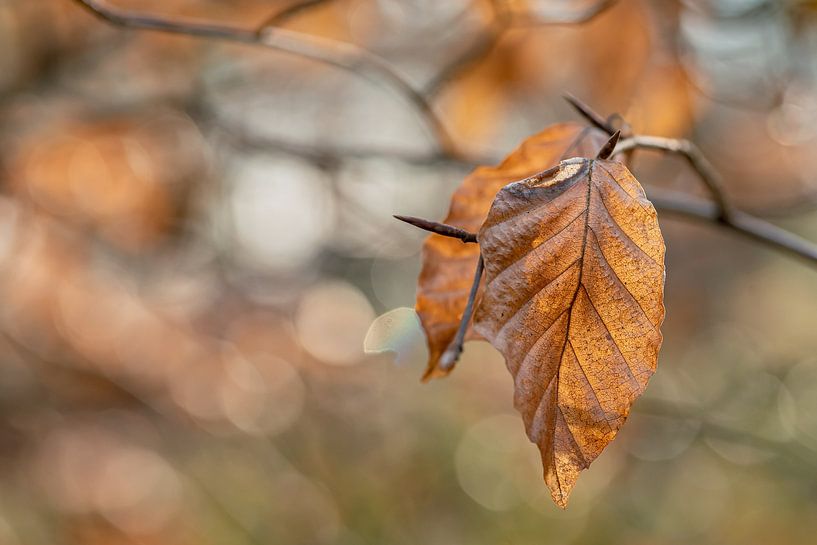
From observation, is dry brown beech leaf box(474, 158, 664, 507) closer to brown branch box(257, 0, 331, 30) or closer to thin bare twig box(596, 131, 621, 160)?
thin bare twig box(596, 131, 621, 160)

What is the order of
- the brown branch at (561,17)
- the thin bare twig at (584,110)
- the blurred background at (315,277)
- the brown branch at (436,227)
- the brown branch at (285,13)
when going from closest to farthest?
the brown branch at (436,227)
the thin bare twig at (584,110)
the brown branch at (285,13)
the brown branch at (561,17)
the blurred background at (315,277)

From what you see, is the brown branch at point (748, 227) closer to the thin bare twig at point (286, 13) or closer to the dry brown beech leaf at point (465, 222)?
the dry brown beech leaf at point (465, 222)

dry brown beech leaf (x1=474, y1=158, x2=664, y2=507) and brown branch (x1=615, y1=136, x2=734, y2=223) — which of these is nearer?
dry brown beech leaf (x1=474, y1=158, x2=664, y2=507)

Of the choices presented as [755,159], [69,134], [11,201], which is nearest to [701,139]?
[755,159]

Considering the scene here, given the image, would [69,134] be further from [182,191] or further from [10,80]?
[182,191]

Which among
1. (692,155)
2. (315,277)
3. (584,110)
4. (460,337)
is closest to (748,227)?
(692,155)

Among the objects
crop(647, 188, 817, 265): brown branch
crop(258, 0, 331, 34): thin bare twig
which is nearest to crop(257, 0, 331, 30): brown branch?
crop(258, 0, 331, 34): thin bare twig

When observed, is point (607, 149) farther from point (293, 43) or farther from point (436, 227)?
point (293, 43)

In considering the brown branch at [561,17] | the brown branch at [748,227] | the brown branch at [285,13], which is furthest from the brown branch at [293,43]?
the brown branch at [748,227]
